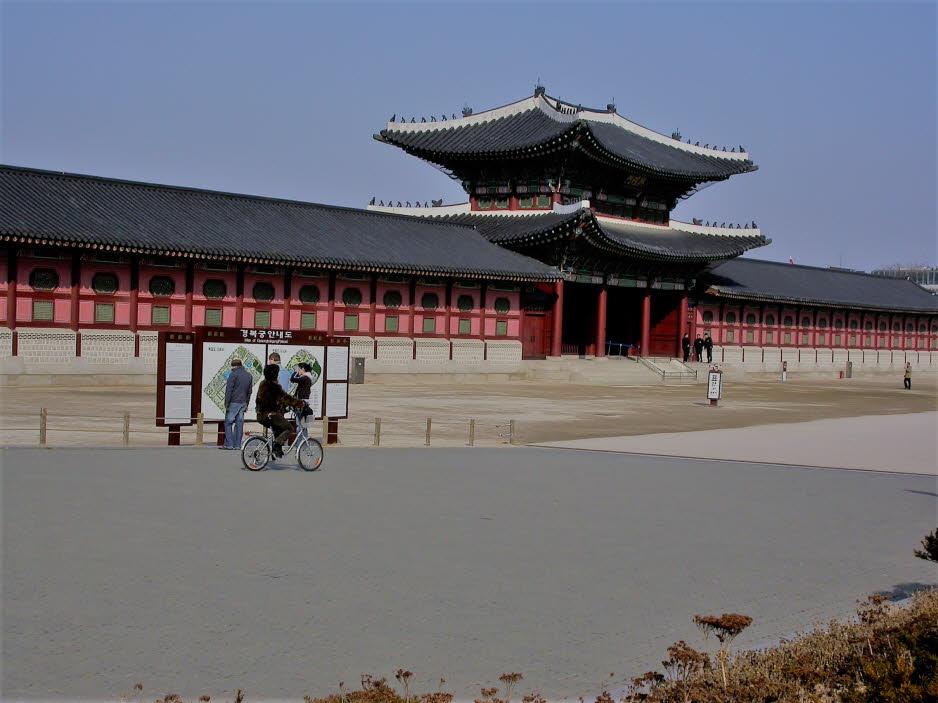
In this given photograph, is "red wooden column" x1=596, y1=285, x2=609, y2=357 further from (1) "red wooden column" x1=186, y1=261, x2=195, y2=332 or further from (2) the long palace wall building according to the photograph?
(1) "red wooden column" x1=186, y1=261, x2=195, y2=332

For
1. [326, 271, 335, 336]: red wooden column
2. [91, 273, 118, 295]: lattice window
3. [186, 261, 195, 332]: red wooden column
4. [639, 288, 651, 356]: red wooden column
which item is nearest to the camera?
[91, 273, 118, 295]: lattice window

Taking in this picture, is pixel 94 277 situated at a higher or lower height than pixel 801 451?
higher

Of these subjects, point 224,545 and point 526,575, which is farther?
point 224,545

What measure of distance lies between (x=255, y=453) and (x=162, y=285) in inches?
972

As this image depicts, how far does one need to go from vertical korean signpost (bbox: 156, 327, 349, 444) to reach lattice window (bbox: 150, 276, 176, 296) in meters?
19.3

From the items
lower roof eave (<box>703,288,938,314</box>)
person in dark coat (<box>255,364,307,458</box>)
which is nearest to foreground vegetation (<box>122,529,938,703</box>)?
person in dark coat (<box>255,364,307,458</box>)

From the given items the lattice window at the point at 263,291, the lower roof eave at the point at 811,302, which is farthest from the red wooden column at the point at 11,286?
the lower roof eave at the point at 811,302

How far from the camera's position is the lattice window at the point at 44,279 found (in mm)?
36188

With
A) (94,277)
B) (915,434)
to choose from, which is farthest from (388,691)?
(94,277)

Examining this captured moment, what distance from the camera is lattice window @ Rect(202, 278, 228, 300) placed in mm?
40406

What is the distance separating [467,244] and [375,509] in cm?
3822

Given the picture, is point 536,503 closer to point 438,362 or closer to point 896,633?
point 896,633

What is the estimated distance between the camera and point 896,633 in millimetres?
6625

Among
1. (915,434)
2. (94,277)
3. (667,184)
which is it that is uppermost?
(667,184)
